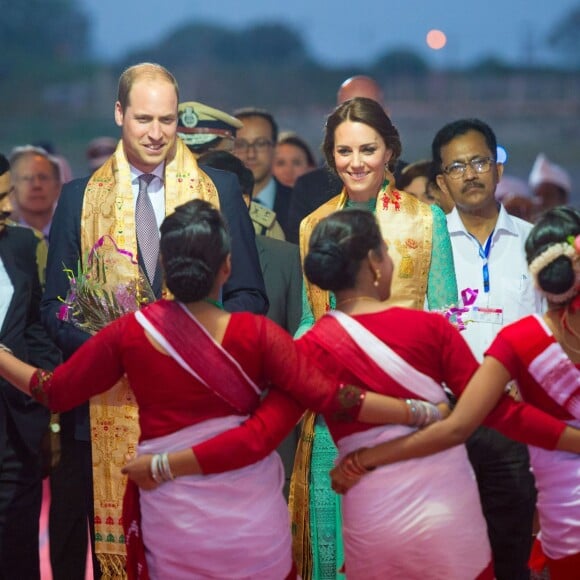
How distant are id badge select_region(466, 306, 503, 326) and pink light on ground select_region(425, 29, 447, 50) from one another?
363 inches

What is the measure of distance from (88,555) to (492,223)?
220cm

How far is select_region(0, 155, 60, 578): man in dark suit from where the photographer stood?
4926 millimetres

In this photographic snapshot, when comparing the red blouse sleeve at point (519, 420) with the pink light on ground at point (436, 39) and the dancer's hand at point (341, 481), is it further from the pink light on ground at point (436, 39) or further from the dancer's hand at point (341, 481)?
the pink light on ground at point (436, 39)

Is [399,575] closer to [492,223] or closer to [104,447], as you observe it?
[104,447]

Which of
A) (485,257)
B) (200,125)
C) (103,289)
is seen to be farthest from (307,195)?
(103,289)

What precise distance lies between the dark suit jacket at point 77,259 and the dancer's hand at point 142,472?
831 mm

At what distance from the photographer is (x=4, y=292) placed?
4.92m

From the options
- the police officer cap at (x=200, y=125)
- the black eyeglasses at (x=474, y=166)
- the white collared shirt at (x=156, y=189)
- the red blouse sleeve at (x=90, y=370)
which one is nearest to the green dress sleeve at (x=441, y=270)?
the black eyeglasses at (x=474, y=166)

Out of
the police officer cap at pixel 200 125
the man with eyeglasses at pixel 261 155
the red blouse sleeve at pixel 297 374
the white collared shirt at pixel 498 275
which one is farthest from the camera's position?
the man with eyeglasses at pixel 261 155

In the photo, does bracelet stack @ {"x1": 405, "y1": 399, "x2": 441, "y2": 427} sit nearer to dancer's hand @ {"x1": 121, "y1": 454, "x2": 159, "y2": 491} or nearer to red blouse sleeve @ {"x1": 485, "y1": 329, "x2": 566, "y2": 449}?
red blouse sleeve @ {"x1": 485, "y1": 329, "x2": 566, "y2": 449}

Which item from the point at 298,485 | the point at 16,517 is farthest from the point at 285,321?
the point at 16,517

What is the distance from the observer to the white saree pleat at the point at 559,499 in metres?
3.69

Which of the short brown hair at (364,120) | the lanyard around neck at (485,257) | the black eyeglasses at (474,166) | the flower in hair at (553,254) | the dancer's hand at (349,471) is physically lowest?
the dancer's hand at (349,471)

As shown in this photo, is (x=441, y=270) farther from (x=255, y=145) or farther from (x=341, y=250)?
(x=255, y=145)
